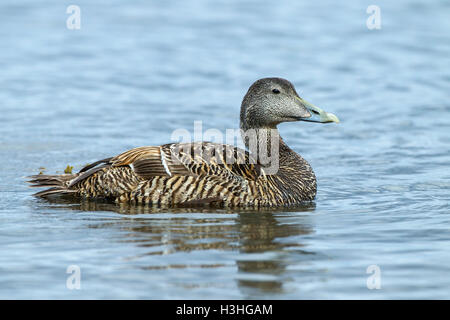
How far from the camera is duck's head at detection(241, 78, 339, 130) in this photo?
8789 mm

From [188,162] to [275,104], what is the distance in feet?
3.95

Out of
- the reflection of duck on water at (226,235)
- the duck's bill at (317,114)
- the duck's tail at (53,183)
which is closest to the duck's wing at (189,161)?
the reflection of duck on water at (226,235)

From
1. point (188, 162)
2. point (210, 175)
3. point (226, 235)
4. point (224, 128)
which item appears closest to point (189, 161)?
point (188, 162)

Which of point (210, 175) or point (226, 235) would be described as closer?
point (226, 235)

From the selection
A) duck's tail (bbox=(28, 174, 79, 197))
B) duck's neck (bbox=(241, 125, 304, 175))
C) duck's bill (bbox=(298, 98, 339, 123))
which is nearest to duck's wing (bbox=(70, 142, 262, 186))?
duck's tail (bbox=(28, 174, 79, 197))

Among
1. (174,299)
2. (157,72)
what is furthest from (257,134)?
(157,72)

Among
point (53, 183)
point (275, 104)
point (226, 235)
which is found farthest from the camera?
point (275, 104)

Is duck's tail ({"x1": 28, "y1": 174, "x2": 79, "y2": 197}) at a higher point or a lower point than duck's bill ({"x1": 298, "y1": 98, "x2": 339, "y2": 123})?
lower

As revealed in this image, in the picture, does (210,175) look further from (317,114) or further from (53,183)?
(53,183)

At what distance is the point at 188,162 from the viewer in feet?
27.3

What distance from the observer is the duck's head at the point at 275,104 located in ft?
28.8

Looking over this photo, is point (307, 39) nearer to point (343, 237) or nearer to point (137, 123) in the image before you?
point (137, 123)

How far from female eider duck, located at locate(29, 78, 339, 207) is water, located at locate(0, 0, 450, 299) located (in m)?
0.24

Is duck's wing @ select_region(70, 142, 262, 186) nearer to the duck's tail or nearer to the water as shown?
the duck's tail
